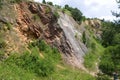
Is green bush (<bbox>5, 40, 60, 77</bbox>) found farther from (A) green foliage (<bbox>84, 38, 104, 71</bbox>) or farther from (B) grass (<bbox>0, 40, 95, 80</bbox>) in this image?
(A) green foliage (<bbox>84, 38, 104, 71</bbox>)

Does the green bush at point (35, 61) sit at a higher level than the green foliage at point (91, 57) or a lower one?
lower

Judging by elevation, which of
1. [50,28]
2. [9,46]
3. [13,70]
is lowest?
[13,70]

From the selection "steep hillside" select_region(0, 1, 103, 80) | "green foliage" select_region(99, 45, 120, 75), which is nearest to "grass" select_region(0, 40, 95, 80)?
"steep hillside" select_region(0, 1, 103, 80)

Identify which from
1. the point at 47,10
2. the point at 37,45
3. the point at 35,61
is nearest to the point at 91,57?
the point at 47,10

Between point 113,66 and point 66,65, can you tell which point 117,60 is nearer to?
point 113,66

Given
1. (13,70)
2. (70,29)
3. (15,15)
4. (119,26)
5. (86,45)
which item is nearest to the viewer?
(119,26)

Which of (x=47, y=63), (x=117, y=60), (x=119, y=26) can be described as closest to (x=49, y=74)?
(x=47, y=63)

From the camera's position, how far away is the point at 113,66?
3566cm

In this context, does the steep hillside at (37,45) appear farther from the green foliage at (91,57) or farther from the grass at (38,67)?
the green foliage at (91,57)

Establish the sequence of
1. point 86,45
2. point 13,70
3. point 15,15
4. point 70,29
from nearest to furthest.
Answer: point 13,70 → point 15,15 → point 70,29 → point 86,45

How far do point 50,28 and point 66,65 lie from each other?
15.1 feet

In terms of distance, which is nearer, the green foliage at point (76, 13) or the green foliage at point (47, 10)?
the green foliage at point (47, 10)

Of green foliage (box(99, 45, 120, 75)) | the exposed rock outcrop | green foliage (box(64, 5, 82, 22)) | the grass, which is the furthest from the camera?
green foliage (box(64, 5, 82, 22))

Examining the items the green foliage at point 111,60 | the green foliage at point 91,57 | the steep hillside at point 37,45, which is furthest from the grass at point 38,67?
the green foliage at point 91,57
